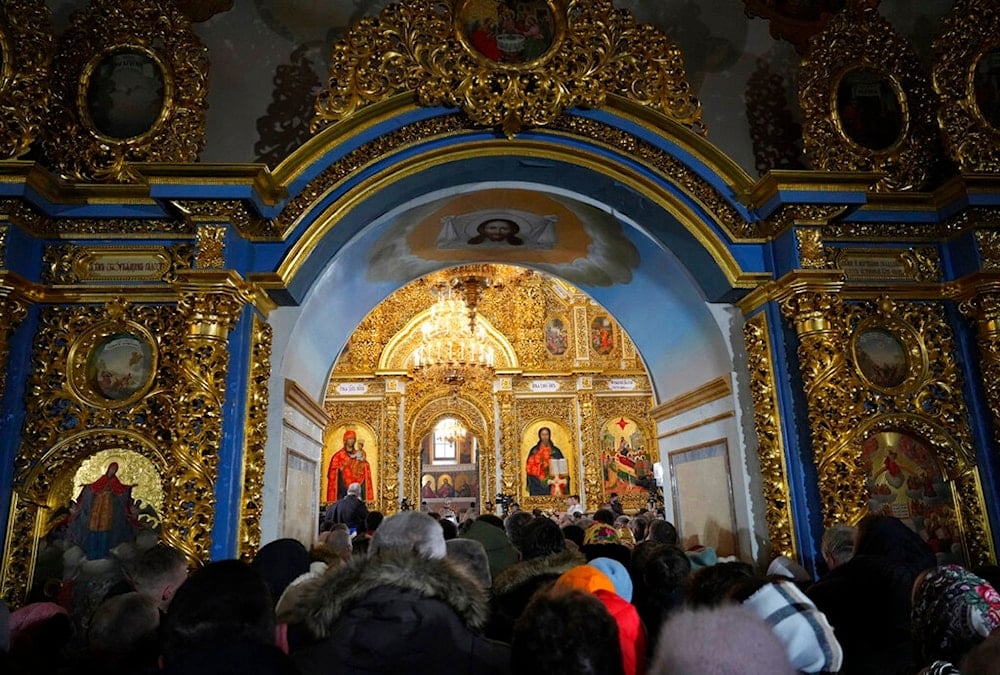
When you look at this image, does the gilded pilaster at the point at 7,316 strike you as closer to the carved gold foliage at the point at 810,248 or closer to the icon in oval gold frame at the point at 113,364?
the icon in oval gold frame at the point at 113,364

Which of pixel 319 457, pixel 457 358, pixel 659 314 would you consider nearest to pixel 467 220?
pixel 659 314

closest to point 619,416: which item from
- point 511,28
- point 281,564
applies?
point 511,28

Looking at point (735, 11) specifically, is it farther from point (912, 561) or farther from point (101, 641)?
point (101, 641)

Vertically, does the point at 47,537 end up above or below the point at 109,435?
below

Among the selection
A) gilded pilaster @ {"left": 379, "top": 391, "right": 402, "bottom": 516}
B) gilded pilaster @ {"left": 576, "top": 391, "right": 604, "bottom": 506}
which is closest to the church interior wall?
gilded pilaster @ {"left": 379, "top": 391, "right": 402, "bottom": 516}

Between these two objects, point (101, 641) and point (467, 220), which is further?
point (467, 220)

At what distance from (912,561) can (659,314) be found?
5.03 m

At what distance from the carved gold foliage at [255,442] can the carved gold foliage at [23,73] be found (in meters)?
2.28

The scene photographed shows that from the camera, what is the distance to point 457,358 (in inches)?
706

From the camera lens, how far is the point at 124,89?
581cm

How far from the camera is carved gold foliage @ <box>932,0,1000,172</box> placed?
602 cm

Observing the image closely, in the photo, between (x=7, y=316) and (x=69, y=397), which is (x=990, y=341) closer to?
(x=69, y=397)

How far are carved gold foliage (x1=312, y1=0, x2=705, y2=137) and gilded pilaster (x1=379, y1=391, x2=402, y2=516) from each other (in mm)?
12418

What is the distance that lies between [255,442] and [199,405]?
0.53 metres
